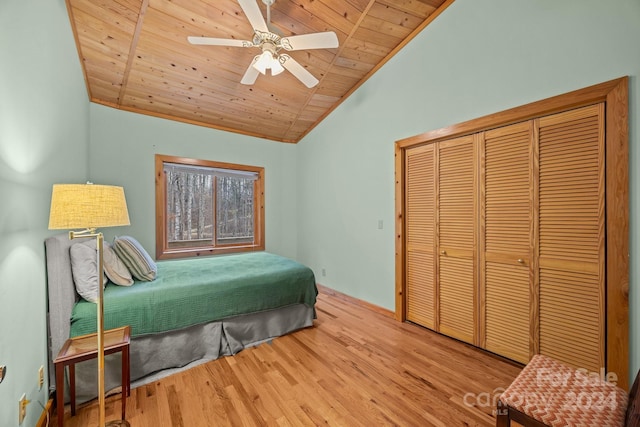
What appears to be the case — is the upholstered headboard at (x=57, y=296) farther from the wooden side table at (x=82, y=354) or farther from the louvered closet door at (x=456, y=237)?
the louvered closet door at (x=456, y=237)

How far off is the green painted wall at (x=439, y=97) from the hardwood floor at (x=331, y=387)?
2.89ft

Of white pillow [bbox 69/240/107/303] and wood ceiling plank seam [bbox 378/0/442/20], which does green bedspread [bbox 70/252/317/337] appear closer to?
white pillow [bbox 69/240/107/303]

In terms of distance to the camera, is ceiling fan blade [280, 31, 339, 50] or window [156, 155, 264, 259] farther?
window [156, 155, 264, 259]

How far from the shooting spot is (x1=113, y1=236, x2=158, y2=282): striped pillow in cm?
229

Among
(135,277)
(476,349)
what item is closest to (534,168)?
(476,349)

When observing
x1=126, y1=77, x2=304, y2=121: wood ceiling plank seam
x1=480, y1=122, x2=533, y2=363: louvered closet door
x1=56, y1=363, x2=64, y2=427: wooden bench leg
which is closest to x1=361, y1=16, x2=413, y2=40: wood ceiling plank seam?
x1=480, y1=122, x2=533, y2=363: louvered closet door

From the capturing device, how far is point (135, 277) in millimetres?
2316

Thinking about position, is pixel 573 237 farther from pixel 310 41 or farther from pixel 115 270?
pixel 115 270

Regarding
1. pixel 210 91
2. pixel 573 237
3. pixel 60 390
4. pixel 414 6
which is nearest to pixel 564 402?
pixel 573 237

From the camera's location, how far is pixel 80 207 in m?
1.22

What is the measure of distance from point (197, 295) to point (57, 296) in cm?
85

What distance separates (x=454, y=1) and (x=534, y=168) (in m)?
1.79

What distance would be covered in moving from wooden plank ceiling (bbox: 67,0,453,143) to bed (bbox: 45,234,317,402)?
2037mm

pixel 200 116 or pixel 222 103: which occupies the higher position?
pixel 222 103
